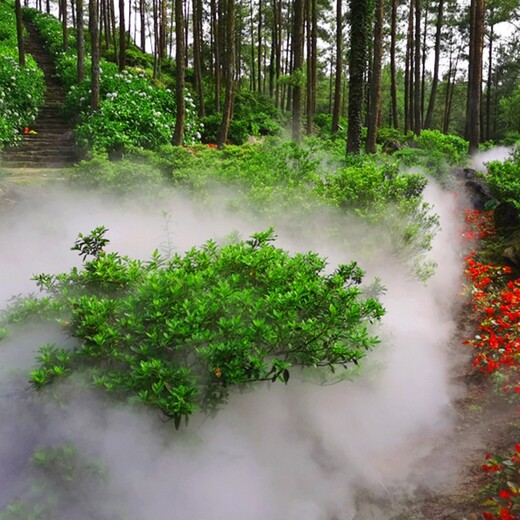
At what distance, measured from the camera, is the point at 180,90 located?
12.1m

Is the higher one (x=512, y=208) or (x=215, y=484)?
(x=512, y=208)

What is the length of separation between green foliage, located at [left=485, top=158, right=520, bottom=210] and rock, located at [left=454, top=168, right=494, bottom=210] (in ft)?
0.78

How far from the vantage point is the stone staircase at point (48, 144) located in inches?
484

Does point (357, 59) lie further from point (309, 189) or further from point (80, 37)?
point (80, 37)

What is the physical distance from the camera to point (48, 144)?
13484 mm

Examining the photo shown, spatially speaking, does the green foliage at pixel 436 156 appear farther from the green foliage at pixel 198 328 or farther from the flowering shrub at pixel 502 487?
the flowering shrub at pixel 502 487

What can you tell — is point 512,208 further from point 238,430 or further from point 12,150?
point 12,150

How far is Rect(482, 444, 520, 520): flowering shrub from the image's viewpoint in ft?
10.5

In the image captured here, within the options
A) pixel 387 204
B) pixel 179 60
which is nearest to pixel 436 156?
pixel 387 204

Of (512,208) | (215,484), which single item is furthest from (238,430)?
(512,208)

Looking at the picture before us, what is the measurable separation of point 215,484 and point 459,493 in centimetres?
200

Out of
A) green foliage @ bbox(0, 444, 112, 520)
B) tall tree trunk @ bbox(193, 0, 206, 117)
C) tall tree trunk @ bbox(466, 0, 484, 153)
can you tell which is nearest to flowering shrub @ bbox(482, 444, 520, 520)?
green foliage @ bbox(0, 444, 112, 520)

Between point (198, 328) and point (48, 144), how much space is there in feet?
39.2

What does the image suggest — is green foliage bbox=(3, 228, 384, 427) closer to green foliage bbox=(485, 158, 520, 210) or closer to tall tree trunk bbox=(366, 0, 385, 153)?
green foliage bbox=(485, 158, 520, 210)
